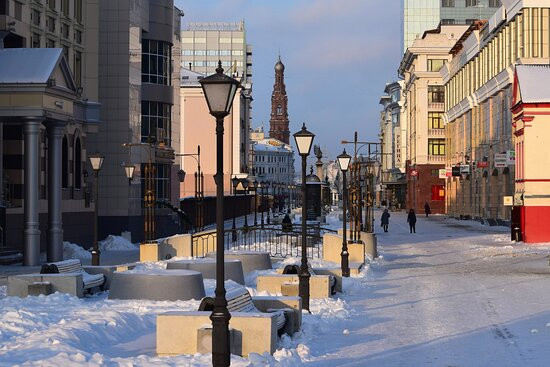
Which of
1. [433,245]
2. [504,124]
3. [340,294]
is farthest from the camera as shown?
[504,124]

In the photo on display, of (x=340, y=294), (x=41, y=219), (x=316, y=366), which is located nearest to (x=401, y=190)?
(x=41, y=219)

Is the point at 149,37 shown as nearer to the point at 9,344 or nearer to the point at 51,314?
the point at 51,314

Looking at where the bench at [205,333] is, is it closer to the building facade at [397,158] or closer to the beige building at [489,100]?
the beige building at [489,100]

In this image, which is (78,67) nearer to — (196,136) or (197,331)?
(197,331)

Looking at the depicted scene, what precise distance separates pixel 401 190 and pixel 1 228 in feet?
362

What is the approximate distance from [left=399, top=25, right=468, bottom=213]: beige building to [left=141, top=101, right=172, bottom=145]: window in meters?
60.1

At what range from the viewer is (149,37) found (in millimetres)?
50750

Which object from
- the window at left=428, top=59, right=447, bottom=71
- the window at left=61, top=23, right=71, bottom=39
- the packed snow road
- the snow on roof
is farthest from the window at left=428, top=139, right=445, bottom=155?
the window at left=61, top=23, right=71, bottom=39

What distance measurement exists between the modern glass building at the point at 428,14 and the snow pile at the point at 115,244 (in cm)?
9858

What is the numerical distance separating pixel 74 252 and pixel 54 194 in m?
4.89

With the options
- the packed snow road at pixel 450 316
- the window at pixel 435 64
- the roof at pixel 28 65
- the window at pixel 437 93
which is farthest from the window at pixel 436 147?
the roof at pixel 28 65

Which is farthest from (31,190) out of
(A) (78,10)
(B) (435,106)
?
(B) (435,106)

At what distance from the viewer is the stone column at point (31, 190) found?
28.6m

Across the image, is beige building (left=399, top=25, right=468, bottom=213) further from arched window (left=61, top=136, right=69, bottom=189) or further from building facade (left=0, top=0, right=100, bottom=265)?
arched window (left=61, top=136, right=69, bottom=189)
